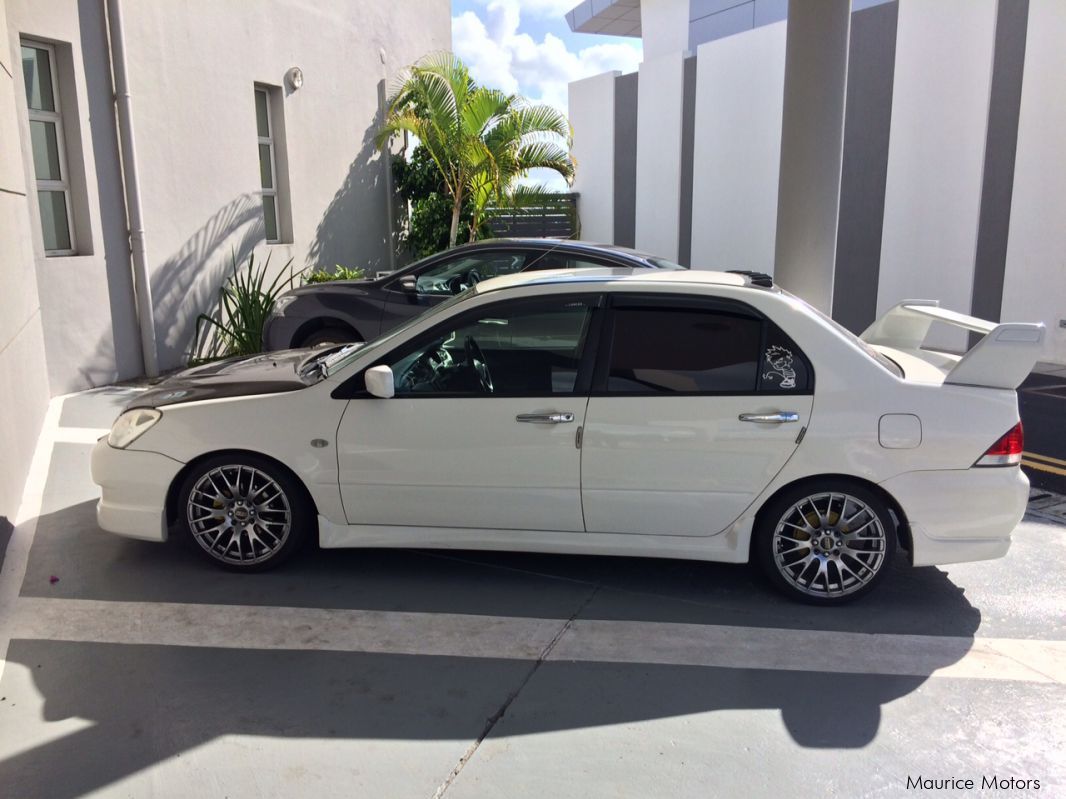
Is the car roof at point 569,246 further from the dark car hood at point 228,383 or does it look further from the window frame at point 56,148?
the window frame at point 56,148

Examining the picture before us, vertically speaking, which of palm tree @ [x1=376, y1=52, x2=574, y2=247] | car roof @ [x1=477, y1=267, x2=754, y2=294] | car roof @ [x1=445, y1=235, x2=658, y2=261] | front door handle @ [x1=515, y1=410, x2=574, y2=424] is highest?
palm tree @ [x1=376, y1=52, x2=574, y2=247]

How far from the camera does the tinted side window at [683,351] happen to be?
14.4 ft

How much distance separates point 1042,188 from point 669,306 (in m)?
8.91

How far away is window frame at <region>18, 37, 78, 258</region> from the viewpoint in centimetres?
878

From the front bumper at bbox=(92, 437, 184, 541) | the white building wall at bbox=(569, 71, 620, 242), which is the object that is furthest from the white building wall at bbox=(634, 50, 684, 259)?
the front bumper at bbox=(92, 437, 184, 541)

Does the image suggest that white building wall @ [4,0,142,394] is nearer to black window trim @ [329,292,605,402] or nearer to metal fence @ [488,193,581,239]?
black window trim @ [329,292,605,402]

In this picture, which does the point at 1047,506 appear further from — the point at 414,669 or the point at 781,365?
the point at 414,669

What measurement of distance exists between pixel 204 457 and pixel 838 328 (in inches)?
130

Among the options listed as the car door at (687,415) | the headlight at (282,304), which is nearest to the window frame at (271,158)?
the headlight at (282,304)

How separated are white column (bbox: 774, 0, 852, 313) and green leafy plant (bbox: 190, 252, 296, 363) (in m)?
5.37

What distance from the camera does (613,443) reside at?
4.39 m

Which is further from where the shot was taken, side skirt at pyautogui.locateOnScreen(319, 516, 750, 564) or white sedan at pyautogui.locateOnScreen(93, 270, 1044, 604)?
side skirt at pyautogui.locateOnScreen(319, 516, 750, 564)

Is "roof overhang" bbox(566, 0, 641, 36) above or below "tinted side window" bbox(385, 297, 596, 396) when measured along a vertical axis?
above

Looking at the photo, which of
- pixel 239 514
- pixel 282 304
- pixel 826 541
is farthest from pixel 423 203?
pixel 826 541
